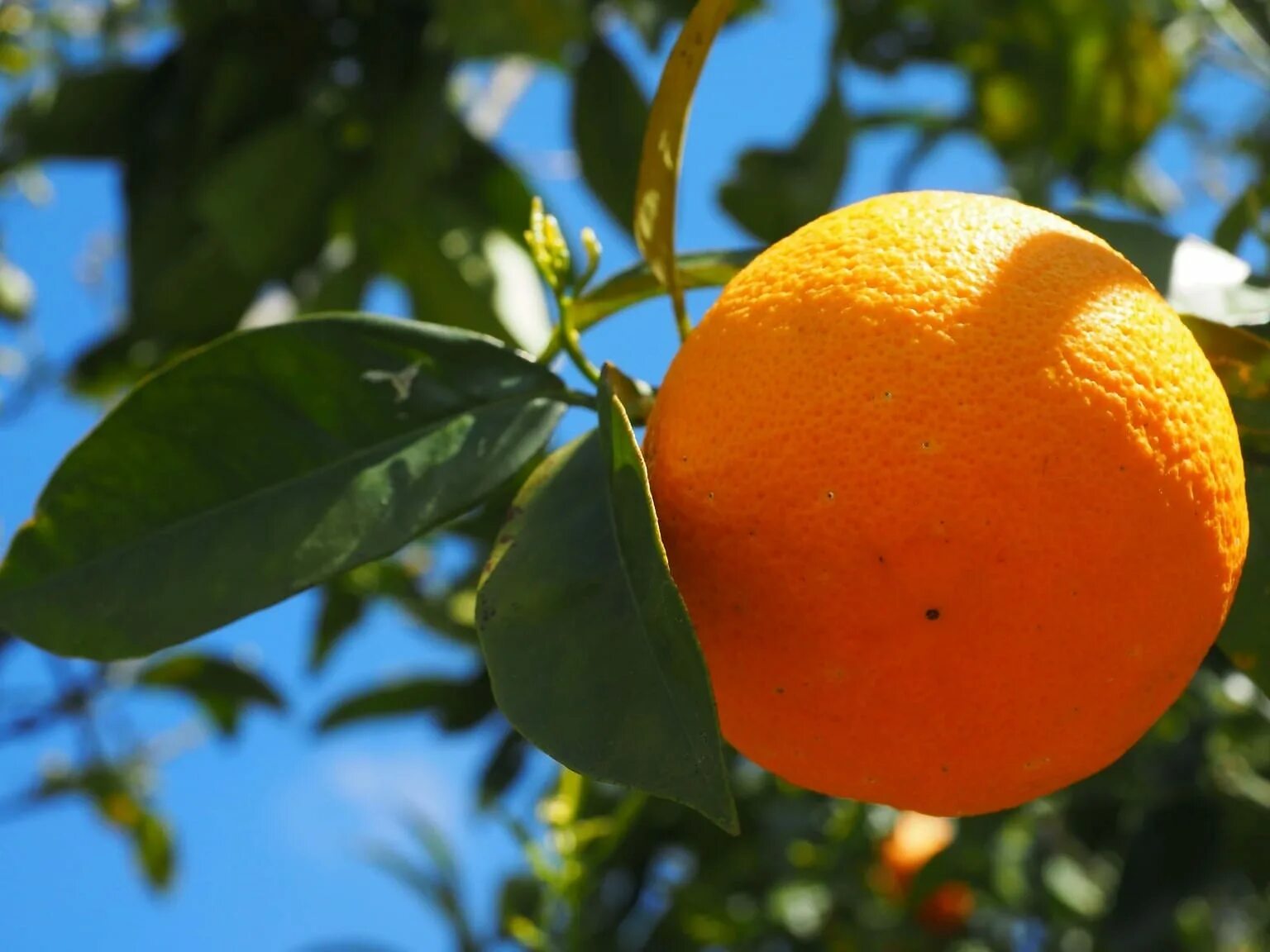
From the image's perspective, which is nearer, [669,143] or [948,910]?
[669,143]

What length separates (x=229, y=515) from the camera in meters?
0.74

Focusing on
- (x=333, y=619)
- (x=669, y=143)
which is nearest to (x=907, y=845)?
(x=333, y=619)

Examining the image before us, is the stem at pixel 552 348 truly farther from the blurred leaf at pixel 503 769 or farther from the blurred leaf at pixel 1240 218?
the blurred leaf at pixel 503 769

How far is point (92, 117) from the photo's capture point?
201cm

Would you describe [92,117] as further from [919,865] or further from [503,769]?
[919,865]

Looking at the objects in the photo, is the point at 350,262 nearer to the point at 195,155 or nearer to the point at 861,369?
the point at 195,155

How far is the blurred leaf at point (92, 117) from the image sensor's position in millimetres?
1993

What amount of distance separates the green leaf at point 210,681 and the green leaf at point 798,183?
1174 millimetres

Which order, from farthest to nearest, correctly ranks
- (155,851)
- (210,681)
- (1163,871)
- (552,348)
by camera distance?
(155,851) < (210,681) < (1163,871) < (552,348)

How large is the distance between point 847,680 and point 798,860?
122 cm

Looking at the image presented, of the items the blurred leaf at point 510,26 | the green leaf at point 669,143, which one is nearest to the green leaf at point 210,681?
the blurred leaf at point 510,26

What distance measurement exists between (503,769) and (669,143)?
4.48ft

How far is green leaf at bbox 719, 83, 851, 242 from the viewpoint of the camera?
1.62m

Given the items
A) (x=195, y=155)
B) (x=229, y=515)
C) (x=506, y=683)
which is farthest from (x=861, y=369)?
(x=195, y=155)
